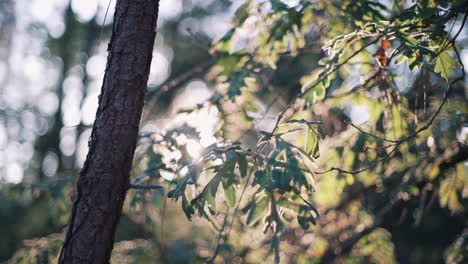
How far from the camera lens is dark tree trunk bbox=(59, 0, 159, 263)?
1.48 meters

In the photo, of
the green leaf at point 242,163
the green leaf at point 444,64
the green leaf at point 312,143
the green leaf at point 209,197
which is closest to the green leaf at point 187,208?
the green leaf at point 209,197

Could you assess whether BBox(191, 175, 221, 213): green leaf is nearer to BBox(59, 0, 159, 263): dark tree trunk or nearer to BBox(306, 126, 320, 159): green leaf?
BBox(59, 0, 159, 263): dark tree trunk

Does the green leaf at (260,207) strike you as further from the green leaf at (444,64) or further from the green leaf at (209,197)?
the green leaf at (444,64)

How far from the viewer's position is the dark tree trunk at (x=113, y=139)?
58.2 inches

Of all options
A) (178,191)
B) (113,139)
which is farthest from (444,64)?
(113,139)

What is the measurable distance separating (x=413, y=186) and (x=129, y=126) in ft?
7.29

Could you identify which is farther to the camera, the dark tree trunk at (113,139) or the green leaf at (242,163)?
the green leaf at (242,163)

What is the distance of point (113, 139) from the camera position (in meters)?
1.51

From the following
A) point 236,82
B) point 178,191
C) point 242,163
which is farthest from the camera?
point 236,82

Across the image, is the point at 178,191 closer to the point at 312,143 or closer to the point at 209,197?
the point at 209,197

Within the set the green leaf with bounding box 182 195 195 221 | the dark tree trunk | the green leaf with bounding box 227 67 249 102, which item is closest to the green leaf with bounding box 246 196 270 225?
the green leaf with bounding box 182 195 195 221

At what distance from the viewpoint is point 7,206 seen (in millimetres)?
8617

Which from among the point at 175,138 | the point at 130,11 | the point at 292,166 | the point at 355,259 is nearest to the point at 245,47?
the point at 175,138

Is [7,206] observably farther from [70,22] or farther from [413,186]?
[413,186]
